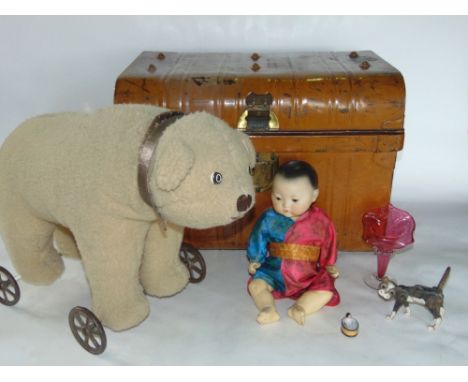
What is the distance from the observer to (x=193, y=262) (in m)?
1.58

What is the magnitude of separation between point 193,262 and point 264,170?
342mm

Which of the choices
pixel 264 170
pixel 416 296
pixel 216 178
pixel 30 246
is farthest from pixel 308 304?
pixel 30 246

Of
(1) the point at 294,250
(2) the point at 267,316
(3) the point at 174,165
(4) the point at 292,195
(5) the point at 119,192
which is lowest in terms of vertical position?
(2) the point at 267,316

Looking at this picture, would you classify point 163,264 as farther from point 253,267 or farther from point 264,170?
point 264,170

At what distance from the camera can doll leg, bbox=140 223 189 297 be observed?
1.41 meters

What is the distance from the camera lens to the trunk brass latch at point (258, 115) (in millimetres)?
1481

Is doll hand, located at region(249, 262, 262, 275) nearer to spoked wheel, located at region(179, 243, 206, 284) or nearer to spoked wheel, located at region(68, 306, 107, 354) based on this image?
spoked wheel, located at region(179, 243, 206, 284)

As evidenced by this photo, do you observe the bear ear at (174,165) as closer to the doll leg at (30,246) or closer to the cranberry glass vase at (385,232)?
the doll leg at (30,246)

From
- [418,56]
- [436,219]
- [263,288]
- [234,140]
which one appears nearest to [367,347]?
[263,288]

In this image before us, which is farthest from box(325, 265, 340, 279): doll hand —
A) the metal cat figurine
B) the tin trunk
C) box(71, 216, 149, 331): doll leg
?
box(71, 216, 149, 331): doll leg

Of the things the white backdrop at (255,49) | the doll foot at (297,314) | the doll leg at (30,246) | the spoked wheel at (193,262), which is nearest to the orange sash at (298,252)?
the doll foot at (297,314)

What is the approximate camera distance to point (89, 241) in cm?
123

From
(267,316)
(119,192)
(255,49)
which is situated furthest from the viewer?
(255,49)

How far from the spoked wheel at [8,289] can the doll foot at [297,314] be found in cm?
73
